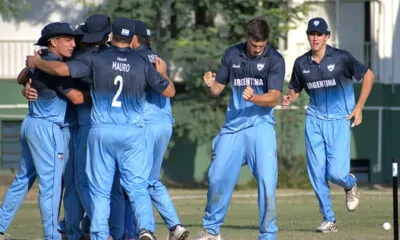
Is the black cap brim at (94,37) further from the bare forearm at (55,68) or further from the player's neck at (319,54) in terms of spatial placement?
the player's neck at (319,54)

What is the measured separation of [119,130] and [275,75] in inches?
78.0

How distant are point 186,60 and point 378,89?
17.2ft

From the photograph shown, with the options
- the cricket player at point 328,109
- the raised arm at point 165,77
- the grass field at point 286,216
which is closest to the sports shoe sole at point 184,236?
the grass field at point 286,216

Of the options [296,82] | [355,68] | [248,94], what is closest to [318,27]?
[355,68]

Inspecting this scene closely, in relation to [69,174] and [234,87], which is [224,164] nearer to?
[234,87]

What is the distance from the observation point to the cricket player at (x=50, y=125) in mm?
12148

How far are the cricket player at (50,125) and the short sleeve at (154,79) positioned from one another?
86 centimetres

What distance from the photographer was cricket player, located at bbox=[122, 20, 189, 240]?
12570 millimetres

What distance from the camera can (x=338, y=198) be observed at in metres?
22.1

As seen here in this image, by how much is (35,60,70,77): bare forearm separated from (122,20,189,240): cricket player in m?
1.16

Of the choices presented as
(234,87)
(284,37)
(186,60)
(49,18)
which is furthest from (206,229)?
(49,18)

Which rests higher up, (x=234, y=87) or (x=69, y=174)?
(x=234, y=87)

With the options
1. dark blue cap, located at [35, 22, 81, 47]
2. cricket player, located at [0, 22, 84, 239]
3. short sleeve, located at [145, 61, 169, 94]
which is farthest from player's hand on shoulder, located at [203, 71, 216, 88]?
dark blue cap, located at [35, 22, 81, 47]

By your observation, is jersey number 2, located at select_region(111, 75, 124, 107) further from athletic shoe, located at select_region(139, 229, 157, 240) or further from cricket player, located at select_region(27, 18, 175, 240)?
athletic shoe, located at select_region(139, 229, 157, 240)
